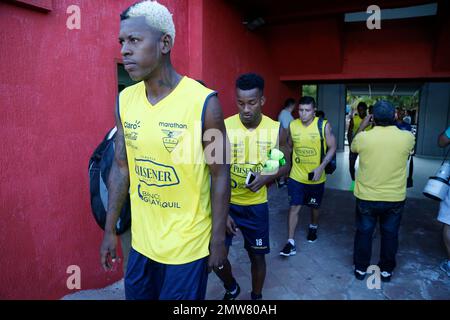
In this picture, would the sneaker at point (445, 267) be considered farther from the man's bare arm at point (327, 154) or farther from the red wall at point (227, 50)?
the red wall at point (227, 50)

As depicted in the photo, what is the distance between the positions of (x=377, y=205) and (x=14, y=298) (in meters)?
3.28

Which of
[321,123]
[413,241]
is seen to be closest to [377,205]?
[321,123]

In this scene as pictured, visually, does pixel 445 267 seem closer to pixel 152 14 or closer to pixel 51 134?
pixel 152 14

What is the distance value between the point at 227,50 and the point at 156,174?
3724 millimetres

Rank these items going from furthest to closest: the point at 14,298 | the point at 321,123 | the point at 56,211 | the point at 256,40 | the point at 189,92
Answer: the point at 256,40, the point at 321,123, the point at 56,211, the point at 14,298, the point at 189,92

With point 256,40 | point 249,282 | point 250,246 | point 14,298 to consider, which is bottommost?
point 249,282

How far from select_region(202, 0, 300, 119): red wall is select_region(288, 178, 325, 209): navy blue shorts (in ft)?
5.12

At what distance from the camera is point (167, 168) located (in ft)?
5.71

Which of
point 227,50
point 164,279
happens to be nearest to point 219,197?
point 164,279

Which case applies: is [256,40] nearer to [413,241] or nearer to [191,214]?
[413,241]

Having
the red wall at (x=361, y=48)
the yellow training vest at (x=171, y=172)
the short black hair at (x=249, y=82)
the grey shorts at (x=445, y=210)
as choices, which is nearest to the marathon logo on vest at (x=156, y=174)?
the yellow training vest at (x=171, y=172)

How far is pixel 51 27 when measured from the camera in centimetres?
262

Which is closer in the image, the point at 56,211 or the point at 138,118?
the point at 138,118

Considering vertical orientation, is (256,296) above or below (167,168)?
below
